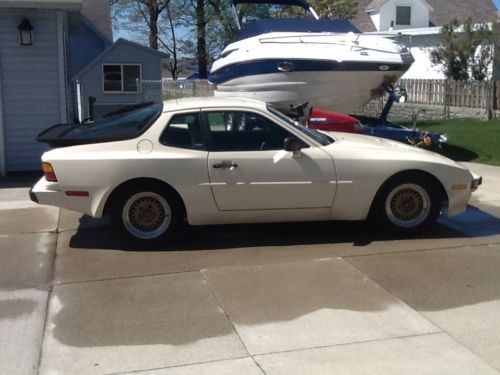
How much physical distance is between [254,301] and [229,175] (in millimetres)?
1689

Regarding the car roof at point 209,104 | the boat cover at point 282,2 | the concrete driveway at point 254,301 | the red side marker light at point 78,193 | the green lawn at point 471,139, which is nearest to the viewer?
the concrete driveway at point 254,301

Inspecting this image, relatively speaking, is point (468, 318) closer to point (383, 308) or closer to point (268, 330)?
point (383, 308)

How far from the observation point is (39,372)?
426 cm

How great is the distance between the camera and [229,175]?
6762mm

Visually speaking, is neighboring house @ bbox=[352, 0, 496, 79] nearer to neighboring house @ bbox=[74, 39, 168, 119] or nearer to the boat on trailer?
neighboring house @ bbox=[74, 39, 168, 119]

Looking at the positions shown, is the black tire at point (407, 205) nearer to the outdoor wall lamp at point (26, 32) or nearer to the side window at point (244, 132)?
the side window at point (244, 132)

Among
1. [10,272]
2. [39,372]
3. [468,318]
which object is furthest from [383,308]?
[10,272]

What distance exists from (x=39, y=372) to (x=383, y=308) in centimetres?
261

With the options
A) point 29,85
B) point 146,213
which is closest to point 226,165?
point 146,213

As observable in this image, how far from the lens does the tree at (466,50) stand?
25.3 metres

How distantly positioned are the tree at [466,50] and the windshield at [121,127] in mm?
20863

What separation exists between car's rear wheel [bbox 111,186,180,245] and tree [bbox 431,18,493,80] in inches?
836

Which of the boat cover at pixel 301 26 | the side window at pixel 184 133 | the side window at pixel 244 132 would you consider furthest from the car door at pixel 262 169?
the boat cover at pixel 301 26

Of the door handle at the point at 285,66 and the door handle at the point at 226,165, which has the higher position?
the door handle at the point at 285,66
